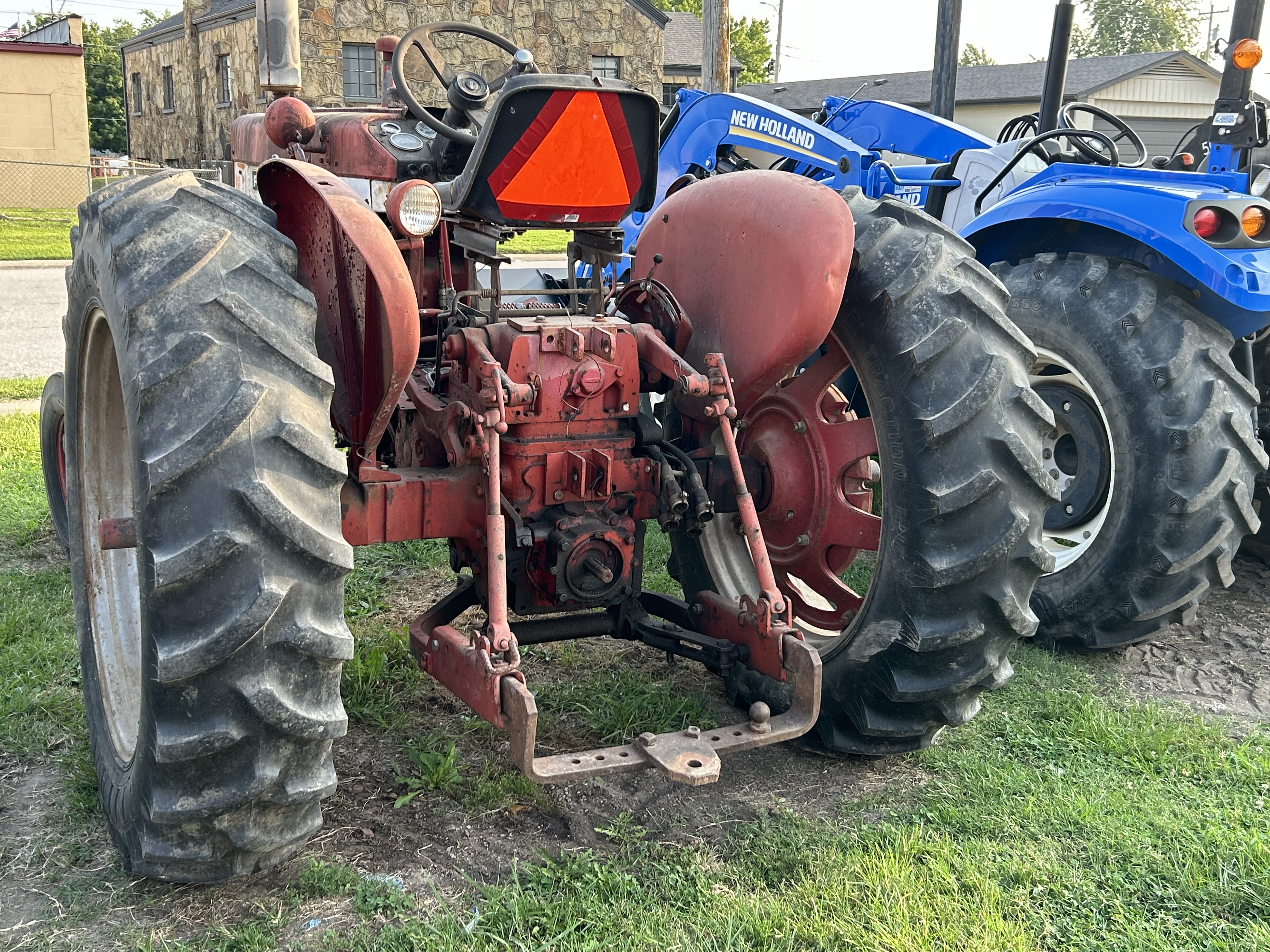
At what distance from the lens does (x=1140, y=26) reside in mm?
63656

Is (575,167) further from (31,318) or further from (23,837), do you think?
(31,318)

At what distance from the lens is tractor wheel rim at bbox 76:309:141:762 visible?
130 inches

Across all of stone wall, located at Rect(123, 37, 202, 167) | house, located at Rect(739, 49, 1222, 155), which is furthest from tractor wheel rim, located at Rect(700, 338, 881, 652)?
stone wall, located at Rect(123, 37, 202, 167)

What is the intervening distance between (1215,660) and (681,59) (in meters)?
31.3

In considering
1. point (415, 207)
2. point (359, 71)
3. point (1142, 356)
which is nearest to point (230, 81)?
point (359, 71)

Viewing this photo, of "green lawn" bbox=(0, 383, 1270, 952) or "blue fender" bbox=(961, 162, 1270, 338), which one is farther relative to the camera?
"blue fender" bbox=(961, 162, 1270, 338)

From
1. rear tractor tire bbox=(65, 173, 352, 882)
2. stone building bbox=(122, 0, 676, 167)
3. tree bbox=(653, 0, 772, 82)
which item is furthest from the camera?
tree bbox=(653, 0, 772, 82)

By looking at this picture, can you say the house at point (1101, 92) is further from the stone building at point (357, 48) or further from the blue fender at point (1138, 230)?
the blue fender at point (1138, 230)

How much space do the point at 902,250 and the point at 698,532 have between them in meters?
1.03

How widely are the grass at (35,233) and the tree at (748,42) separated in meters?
26.9

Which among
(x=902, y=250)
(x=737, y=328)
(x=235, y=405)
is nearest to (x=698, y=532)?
(x=737, y=328)

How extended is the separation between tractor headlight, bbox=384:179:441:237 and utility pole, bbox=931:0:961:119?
187 inches

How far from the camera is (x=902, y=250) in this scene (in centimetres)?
337

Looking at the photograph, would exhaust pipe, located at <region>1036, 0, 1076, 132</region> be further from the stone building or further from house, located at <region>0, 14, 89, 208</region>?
house, located at <region>0, 14, 89, 208</region>
